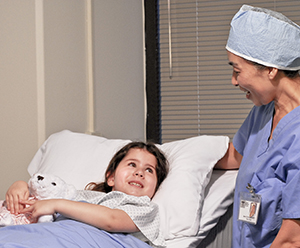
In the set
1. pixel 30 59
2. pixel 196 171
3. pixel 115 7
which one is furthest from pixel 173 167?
pixel 115 7

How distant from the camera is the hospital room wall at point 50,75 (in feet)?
6.44

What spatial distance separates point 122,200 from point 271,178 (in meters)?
0.53

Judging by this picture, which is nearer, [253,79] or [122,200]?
[253,79]

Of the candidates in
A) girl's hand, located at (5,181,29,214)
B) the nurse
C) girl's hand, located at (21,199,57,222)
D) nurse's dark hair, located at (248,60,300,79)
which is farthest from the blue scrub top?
girl's hand, located at (5,181,29,214)

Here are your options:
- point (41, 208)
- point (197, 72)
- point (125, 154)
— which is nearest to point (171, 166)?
point (125, 154)

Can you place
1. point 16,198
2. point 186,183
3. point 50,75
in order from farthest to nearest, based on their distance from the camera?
1. point 50,75
2. point 186,183
3. point 16,198

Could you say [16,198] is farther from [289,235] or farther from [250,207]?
[289,235]

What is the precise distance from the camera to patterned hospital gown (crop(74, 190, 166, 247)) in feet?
4.49

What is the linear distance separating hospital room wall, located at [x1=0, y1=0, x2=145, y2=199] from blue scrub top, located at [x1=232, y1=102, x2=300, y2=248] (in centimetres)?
111

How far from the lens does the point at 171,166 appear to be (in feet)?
5.49

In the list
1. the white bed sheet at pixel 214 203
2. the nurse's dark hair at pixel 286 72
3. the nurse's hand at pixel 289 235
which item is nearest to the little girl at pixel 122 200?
the white bed sheet at pixel 214 203

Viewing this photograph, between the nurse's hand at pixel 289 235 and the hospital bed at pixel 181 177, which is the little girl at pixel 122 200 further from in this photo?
the nurse's hand at pixel 289 235

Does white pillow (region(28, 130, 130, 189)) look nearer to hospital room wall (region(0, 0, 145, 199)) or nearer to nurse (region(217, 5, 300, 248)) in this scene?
hospital room wall (region(0, 0, 145, 199))

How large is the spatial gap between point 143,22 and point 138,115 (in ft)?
2.14
